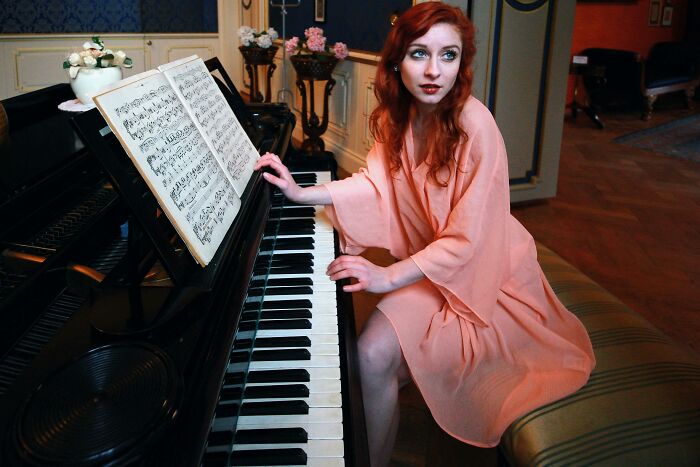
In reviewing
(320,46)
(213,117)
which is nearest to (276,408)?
(213,117)

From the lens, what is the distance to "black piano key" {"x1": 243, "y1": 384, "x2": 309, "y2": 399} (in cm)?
102

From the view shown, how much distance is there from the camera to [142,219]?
0.89 meters

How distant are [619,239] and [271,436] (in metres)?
3.33

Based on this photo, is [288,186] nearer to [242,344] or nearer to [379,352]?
[379,352]

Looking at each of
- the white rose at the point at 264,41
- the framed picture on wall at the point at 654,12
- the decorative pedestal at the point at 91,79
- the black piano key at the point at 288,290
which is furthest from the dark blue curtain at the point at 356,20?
the framed picture on wall at the point at 654,12

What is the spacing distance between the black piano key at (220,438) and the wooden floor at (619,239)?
1.15 m

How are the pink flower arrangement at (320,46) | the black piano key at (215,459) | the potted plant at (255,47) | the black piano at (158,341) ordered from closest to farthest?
the black piano at (158,341), the black piano key at (215,459), the pink flower arrangement at (320,46), the potted plant at (255,47)

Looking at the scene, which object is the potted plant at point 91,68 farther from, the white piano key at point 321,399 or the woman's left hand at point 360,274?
the white piano key at point 321,399

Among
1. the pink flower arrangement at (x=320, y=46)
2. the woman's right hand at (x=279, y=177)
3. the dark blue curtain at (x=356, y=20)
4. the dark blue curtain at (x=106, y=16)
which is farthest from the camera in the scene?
the dark blue curtain at (x=106, y=16)

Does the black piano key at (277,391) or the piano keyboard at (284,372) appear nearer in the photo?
the piano keyboard at (284,372)

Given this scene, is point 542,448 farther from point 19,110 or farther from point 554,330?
point 19,110

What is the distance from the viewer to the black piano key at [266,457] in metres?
0.88

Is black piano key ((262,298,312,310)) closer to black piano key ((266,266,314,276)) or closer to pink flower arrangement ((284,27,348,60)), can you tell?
black piano key ((266,266,314,276))

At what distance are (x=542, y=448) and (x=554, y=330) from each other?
0.39 m
